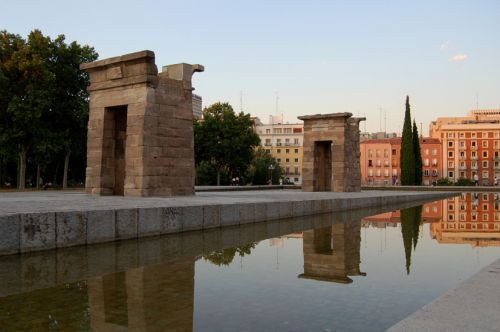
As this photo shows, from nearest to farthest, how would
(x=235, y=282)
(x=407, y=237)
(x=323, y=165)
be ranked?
(x=235, y=282)
(x=407, y=237)
(x=323, y=165)

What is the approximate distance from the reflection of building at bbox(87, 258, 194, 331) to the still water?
12mm

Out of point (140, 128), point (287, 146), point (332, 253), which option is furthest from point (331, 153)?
point (287, 146)

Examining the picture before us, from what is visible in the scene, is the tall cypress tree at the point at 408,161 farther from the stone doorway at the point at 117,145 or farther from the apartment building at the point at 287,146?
the apartment building at the point at 287,146

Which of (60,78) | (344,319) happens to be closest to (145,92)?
(344,319)

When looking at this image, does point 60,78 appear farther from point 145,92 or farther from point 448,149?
point 448,149

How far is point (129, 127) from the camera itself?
17.4 meters

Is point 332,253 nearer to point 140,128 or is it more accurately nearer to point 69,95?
point 140,128

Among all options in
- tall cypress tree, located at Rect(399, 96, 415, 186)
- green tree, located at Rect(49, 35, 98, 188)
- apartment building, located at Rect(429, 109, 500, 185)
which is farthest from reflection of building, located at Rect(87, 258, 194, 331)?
apartment building, located at Rect(429, 109, 500, 185)

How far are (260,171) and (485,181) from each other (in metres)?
60.3

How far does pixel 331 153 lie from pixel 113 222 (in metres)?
23.6

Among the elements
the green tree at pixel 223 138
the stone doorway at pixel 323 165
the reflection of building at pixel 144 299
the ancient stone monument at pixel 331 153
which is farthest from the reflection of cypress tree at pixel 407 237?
the green tree at pixel 223 138

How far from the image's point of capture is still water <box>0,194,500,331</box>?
4695 mm

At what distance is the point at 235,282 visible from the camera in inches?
257

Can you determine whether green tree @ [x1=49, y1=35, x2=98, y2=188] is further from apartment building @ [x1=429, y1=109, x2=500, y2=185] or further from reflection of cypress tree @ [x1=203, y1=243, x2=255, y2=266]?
apartment building @ [x1=429, y1=109, x2=500, y2=185]
